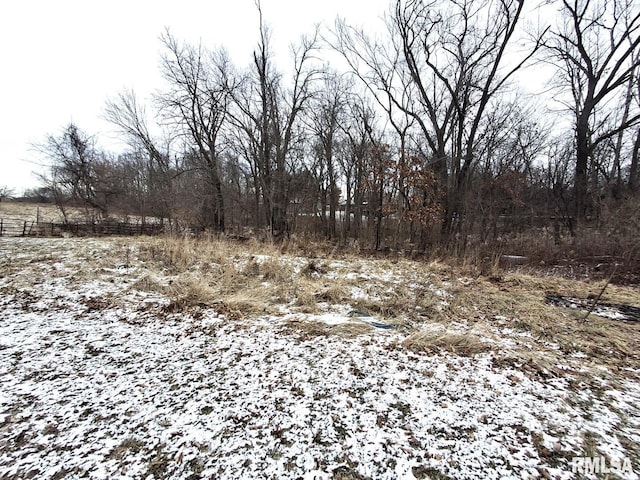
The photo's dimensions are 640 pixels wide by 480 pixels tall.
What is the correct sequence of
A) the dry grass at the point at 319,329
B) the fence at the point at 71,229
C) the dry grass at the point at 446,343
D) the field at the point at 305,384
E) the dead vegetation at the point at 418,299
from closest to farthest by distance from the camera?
the field at the point at 305,384, the dry grass at the point at 446,343, the dead vegetation at the point at 418,299, the dry grass at the point at 319,329, the fence at the point at 71,229

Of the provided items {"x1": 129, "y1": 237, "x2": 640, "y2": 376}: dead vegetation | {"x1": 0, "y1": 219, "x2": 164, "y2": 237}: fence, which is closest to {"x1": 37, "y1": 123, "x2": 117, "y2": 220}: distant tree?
{"x1": 0, "y1": 219, "x2": 164, "y2": 237}: fence

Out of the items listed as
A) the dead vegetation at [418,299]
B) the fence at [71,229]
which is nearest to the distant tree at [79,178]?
the fence at [71,229]

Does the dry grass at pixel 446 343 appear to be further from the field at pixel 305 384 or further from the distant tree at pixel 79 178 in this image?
the distant tree at pixel 79 178

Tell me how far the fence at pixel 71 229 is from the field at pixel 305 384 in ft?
38.1

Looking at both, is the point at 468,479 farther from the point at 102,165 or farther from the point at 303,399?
the point at 102,165

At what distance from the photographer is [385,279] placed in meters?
5.51

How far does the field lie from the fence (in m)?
11.6

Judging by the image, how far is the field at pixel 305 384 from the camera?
154 centimetres

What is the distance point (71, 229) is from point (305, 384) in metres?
19.5

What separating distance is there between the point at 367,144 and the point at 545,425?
15752 mm

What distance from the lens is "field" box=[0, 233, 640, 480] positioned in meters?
1.54

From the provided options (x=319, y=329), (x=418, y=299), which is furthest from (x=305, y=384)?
(x=418, y=299)

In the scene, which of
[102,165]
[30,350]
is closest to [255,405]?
[30,350]

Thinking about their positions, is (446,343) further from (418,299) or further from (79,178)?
(79,178)
